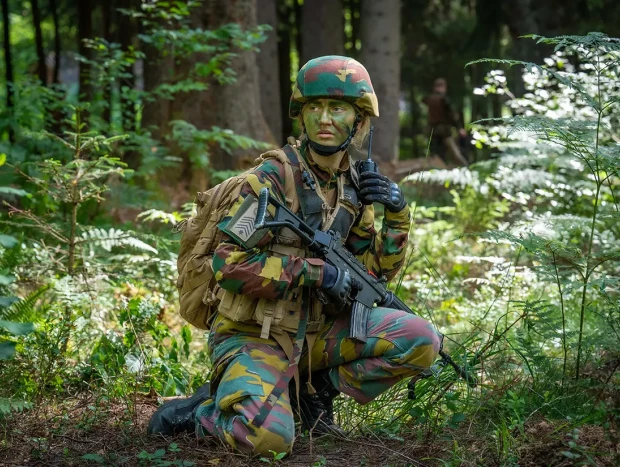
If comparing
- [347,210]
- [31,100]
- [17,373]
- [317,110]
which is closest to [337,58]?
[317,110]

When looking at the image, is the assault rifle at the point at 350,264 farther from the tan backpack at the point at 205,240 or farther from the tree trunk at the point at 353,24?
the tree trunk at the point at 353,24

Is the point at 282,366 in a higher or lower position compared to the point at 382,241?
lower

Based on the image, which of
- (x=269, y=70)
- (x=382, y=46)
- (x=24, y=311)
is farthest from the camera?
(x=269, y=70)

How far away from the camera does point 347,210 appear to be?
14.4 feet

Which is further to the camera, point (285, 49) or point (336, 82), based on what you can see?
point (285, 49)

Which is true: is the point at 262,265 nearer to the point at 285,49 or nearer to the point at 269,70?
the point at 269,70

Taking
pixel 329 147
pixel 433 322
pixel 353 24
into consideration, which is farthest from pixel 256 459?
pixel 353 24

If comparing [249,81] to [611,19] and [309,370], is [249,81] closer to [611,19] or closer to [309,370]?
[309,370]

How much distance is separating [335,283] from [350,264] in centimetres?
29

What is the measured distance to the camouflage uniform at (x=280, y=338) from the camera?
391 centimetres

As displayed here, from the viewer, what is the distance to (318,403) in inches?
173

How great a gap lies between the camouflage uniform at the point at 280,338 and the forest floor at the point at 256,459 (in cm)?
18

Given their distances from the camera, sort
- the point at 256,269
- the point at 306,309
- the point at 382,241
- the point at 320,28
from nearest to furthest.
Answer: the point at 256,269
the point at 306,309
the point at 382,241
the point at 320,28

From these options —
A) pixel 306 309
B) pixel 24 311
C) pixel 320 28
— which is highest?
pixel 320 28
